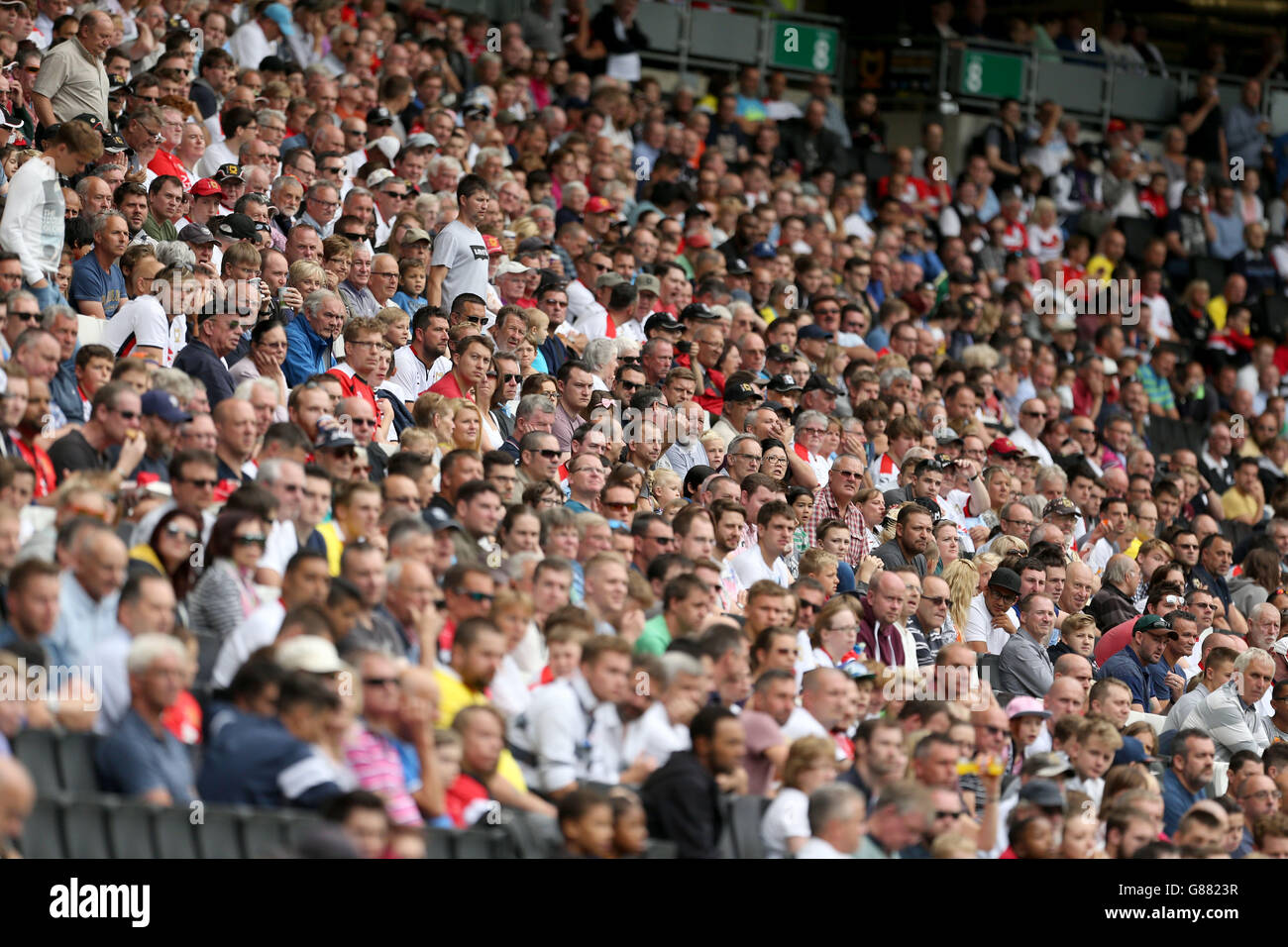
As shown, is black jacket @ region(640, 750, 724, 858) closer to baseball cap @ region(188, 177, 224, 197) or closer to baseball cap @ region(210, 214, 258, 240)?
baseball cap @ region(210, 214, 258, 240)

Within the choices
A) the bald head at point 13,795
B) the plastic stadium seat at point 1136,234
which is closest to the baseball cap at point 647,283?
the plastic stadium seat at point 1136,234

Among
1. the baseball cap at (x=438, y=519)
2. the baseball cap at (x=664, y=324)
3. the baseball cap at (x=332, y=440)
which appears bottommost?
the baseball cap at (x=438, y=519)

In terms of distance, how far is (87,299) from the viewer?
858cm

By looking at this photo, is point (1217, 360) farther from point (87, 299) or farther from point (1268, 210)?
point (87, 299)

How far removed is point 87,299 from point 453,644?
328 cm

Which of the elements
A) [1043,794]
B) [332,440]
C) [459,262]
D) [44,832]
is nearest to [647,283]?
[459,262]

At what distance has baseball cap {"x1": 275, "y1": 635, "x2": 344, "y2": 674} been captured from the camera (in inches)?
216

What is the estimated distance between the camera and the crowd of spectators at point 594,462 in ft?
19.2

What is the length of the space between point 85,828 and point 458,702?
1454mm

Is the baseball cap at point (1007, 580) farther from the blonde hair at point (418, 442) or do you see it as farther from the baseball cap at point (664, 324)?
the blonde hair at point (418, 442)

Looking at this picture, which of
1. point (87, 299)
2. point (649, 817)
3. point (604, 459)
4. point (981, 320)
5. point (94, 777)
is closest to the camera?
point (94, 777)

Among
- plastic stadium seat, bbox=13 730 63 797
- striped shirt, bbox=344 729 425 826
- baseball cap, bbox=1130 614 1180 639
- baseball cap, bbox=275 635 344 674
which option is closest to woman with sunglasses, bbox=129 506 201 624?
baseball cap, bbox=275 635 344 674

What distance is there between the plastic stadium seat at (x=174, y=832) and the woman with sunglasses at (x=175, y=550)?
1191 millimetres
